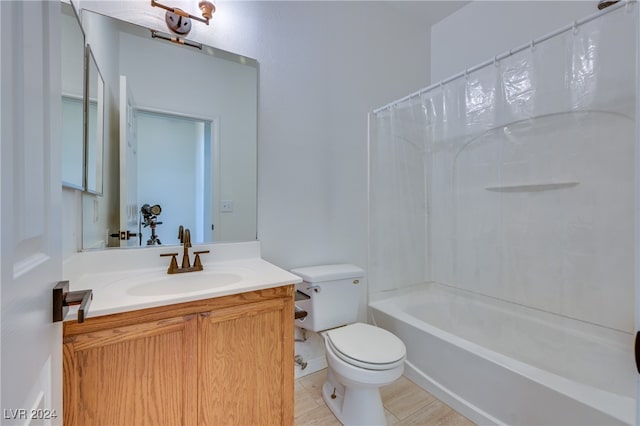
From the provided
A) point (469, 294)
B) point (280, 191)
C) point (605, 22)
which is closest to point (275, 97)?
point (280, 191)

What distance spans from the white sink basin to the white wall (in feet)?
7.75

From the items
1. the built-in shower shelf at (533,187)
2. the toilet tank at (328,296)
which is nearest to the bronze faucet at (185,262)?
the toilet tank at (328,296)

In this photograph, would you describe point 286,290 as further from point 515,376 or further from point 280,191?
point 515,376

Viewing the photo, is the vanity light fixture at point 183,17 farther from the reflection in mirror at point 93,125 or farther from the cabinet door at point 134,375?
the cabinet door at point 134,375

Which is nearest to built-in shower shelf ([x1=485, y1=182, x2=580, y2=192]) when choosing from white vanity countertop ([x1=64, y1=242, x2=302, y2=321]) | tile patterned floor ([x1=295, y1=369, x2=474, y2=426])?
tile patterned floor ([x1=295, y1=369, x2=474, y2=426])

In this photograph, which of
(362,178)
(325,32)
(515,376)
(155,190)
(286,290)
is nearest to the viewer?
(286,290)

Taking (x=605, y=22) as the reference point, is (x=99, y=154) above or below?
below

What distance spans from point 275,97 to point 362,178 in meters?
0.86

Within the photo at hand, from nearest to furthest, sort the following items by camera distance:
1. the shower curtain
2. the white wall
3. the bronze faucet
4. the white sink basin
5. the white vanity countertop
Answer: the white vanity countertop, the white sink basin, the bronze faucet, the shower curtain, the white wall

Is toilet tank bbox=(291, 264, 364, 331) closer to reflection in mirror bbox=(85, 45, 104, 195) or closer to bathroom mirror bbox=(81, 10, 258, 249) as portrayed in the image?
bathroom mirror bbox=(81, 10, 258, 249)

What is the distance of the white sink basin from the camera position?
1204 millimetres

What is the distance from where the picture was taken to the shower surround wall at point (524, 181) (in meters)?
1.46

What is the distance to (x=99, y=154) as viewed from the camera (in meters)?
1.31

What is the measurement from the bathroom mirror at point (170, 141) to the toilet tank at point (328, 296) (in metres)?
0.44
